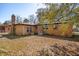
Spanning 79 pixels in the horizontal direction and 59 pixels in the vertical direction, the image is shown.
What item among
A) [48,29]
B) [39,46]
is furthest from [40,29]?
[39,46]

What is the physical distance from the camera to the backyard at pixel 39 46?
221 centimetres

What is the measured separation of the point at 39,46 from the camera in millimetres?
2219

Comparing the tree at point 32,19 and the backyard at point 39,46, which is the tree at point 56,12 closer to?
the tree at point 32,19

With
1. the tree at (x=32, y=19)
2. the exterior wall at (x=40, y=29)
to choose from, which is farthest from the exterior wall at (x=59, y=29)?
the tree at (x=32, y=19)

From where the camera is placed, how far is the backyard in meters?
2.21

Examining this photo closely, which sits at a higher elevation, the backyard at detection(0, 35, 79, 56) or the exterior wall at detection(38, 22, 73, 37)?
the exterior wall at detection(38, 22, 73, 37)

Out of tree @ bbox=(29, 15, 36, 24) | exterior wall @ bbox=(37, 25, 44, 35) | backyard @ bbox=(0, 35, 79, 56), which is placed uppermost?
tree @ bbox=(29, 15, 36, 24)

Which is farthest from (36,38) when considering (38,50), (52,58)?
(52,58)

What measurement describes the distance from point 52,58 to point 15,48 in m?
0.43

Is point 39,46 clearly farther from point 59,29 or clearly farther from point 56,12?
point 56,12

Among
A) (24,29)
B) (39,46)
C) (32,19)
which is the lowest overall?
(39,46)

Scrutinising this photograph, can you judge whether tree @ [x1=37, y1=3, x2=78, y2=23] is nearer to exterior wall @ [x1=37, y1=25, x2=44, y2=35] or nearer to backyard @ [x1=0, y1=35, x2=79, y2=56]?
exterior wall @ [x1=37, y1=25, x2=44, y2=35]

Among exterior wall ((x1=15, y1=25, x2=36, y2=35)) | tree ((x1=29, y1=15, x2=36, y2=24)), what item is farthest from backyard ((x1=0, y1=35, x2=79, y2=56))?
tree ((x1=29, y1=15, x2=36, y2=24))

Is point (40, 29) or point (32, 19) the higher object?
point (32, 19)
